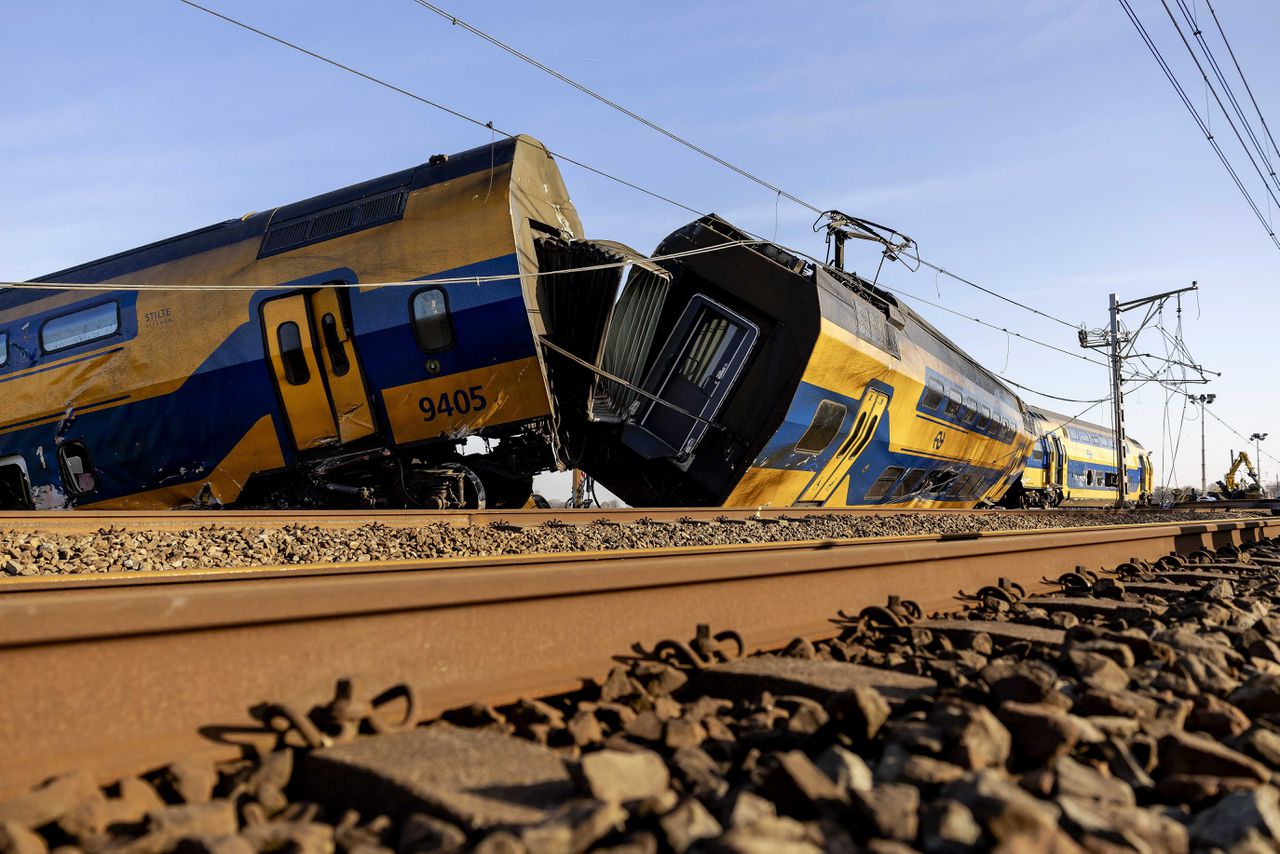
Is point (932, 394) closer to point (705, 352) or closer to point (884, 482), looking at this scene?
point (884, 482)

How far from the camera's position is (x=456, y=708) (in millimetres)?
2277

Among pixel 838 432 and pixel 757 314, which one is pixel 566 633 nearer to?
pixel 757 314

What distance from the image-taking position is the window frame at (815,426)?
11.8 m

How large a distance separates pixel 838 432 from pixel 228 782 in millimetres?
11458

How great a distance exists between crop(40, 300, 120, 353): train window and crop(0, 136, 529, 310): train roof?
582mm

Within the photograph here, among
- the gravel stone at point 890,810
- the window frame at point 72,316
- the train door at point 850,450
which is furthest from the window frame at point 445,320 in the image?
the gravel stone at point 890,810

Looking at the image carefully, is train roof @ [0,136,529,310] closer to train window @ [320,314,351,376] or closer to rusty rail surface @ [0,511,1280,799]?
train window @ [320,314,351,376]

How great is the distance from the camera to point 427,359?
9.92 m

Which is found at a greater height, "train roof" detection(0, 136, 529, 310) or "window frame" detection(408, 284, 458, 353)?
"train roof" detection(0, 136, 529, 310)

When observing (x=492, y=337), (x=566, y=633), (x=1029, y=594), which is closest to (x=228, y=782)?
(x=566, y=633)

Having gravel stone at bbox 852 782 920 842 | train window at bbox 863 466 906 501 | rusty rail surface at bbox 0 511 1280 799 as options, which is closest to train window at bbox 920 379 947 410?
train window at bbox 863 466 906 501

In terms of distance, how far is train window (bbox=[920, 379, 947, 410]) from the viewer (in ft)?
48.8

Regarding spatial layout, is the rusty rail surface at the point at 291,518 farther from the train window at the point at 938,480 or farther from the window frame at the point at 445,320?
the train window at the point at 938,480

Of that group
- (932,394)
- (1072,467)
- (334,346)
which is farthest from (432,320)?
(1072,467)
